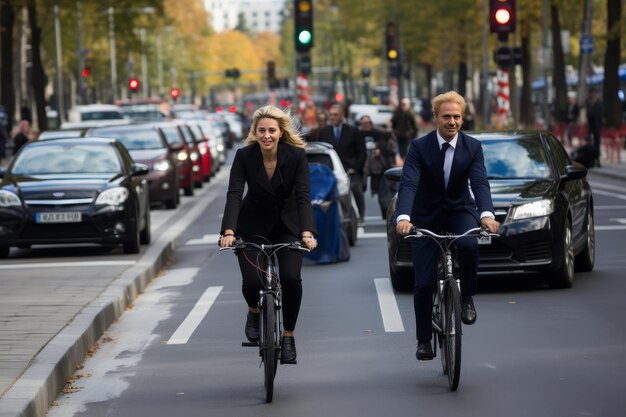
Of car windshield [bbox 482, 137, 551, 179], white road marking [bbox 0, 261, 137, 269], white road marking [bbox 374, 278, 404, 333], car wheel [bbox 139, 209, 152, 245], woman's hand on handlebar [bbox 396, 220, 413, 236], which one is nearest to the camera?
woman's hand on handlebar [bbox 396, 220, 413, 236]

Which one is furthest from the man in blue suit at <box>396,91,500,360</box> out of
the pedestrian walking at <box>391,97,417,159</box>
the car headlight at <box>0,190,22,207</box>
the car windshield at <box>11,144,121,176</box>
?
the pedestrian walking at <box>391,97,417,159</box>

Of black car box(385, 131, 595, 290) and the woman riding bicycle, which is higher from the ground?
the woman riding bicycle

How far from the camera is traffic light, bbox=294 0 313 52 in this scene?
3331 cm

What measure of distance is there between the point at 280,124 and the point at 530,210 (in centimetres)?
518

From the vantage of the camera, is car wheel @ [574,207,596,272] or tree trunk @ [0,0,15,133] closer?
car wheel @ [574,207,596,272]

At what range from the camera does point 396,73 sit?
190 feet

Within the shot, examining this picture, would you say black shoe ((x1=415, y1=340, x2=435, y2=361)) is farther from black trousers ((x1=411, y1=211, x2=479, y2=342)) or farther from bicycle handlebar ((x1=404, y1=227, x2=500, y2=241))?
bicycle handlebar ((x1=404, y1=227, x2=500, y2=241))

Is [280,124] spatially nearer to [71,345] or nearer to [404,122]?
[71,345]

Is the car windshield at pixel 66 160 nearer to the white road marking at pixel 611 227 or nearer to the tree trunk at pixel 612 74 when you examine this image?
the white road marking at pixel 611 227

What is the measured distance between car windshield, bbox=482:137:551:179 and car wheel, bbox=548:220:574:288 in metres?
0.79

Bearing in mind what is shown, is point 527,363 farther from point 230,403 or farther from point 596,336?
point 230,403

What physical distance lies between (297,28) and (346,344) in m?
22.6

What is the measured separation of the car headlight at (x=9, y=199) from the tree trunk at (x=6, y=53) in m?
27.6

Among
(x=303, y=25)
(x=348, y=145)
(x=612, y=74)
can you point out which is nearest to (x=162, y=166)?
(x=303, y=25)
